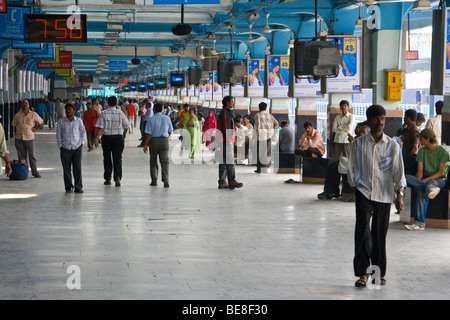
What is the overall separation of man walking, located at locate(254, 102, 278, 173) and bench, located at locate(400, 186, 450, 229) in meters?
8.90

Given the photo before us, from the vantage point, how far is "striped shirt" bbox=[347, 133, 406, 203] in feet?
24.9

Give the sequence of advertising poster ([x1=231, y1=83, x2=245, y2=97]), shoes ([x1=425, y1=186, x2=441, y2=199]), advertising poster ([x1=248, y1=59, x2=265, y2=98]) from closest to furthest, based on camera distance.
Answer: shoes ([x1=425, y1=186, x2=441, y2=199])
advertising poster ([x1=248, y1=59, x2=265, y2=98])
advertising poster ([x1=231, y1=83, x2=245, y2=97])

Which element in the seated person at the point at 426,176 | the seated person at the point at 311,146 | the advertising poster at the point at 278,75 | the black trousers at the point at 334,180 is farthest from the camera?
the advertising poster at the point at 278,75

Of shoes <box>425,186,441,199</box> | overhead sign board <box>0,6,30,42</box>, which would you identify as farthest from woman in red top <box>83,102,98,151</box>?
shoes <box>425,186,441,199</box>

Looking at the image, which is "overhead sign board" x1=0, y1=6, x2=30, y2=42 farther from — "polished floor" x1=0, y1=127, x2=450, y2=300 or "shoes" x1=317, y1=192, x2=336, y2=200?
"shoes" x1=317, y1=192, x2=336, y2=200

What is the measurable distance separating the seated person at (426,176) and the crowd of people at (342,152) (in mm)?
14

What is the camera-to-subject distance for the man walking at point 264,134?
2030 cm

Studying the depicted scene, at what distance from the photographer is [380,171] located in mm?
7637

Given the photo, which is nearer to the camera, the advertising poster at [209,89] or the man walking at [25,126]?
the man walking at [25,126]

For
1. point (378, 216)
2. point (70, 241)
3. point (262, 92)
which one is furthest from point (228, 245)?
point (262, 92)

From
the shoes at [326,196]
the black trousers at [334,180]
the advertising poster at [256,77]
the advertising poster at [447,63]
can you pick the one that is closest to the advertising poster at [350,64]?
the black trousers at [334,180]

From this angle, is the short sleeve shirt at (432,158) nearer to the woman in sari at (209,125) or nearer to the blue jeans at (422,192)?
the blue jeans at (422,192)

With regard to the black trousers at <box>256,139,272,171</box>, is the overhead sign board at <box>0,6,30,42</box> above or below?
above
